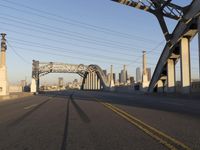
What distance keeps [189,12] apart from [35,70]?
249ft

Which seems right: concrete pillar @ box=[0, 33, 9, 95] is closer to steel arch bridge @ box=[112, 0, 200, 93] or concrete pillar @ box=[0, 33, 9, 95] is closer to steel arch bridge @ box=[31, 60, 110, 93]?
steel arch bridge @ box=[112, 0, 200, 93]

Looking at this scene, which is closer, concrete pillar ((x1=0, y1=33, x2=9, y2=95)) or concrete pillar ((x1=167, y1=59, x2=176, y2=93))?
concrete pillar ((x1=167, y1=59, x2=176, y2=93))

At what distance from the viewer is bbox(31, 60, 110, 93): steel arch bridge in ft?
379

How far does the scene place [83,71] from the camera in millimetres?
147875

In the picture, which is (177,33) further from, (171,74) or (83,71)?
(83,71)

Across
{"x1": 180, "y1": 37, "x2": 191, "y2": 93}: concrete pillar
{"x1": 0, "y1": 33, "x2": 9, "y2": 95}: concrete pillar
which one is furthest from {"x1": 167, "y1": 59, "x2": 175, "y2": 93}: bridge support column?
{"x1": 0, "y1": 33, "x2": 9, "y2": 95}: concrete pillar

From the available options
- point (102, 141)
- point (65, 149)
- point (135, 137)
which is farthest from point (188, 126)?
point (65, 149)

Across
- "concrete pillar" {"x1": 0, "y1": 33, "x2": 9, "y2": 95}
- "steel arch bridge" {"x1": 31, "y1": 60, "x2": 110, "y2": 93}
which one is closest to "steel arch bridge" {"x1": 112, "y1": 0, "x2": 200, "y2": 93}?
"concrete pillar" {"x1": 0, "y1": 33, "x2": 9, "y2": 95}

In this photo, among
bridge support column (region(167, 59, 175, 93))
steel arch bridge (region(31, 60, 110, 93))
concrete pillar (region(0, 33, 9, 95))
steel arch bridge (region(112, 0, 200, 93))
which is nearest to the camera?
steel arch bridge (region(112, 0, 200, 93))

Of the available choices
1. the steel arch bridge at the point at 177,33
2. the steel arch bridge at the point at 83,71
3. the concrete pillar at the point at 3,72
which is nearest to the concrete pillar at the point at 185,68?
the steel arch bridge at the point at 177,33

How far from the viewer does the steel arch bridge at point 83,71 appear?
4548 inches

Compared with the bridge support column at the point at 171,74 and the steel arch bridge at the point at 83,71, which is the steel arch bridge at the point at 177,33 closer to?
the bridge support column at the point at 171,74

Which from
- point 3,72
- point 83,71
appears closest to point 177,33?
point 3,72

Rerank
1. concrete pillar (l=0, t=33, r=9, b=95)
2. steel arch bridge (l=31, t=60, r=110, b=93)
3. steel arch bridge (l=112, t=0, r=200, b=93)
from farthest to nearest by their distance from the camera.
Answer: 1. steel arch bridge (l=31, t=60, r=110, b=93)
2. concrete pillar (l=0, t=33, r=9, b=95)
3. steel arch bridge (l=112, t=0, r=200, b=93)
